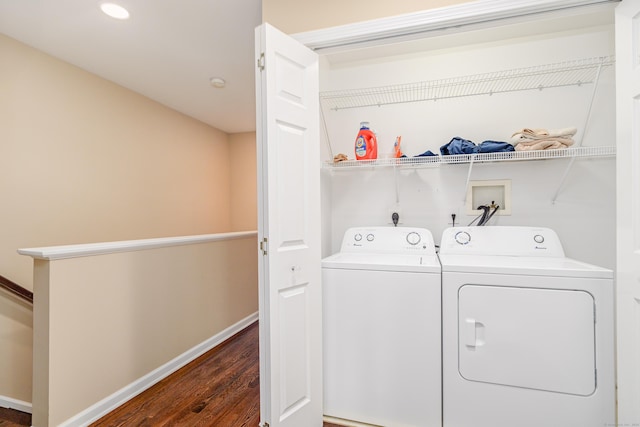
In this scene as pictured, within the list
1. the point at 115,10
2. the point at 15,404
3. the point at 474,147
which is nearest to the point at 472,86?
the point at 474,147

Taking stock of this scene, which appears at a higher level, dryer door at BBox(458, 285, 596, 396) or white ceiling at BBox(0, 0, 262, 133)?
white ceiling at BBox(0, 0, 262, 133)

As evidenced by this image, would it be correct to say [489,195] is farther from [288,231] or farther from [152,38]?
[152,38]

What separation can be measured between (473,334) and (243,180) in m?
3.89

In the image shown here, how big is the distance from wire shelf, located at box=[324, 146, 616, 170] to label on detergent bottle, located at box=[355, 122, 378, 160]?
0.06m

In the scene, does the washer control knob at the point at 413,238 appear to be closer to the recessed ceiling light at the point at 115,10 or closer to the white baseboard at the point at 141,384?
the white baseboard at the point at 141,384

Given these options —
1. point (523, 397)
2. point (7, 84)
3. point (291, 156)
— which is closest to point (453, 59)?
point (291, 156)

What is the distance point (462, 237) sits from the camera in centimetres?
194

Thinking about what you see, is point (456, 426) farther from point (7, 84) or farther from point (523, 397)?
point (7, 84)

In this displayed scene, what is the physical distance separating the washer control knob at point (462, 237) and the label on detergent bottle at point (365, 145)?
755 mm

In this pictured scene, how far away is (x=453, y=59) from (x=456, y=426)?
7.41 ft

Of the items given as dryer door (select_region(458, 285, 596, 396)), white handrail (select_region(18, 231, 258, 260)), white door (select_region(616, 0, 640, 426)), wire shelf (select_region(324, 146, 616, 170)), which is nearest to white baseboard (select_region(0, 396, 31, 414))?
white handrail (select_region(18, 231, 258, 260))

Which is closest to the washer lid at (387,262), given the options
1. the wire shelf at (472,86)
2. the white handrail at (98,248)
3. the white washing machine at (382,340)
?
the white washing machine at (382,340)

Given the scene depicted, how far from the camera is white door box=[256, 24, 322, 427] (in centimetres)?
144

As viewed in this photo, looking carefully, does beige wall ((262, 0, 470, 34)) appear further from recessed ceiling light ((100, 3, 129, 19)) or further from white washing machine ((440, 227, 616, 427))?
white washing machine ((440, 227, 616, 427))
